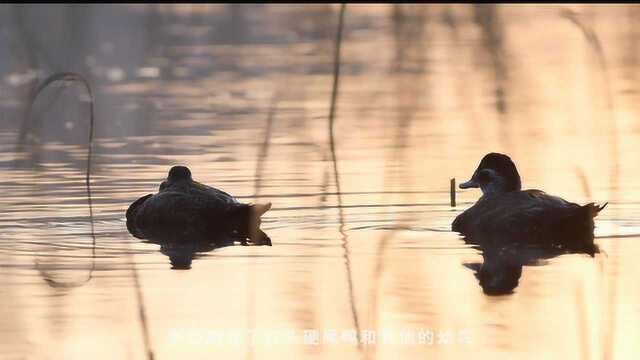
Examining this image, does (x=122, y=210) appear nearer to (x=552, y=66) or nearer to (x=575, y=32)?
(x=552, y=66)

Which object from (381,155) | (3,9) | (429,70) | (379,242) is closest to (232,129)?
(381,155)

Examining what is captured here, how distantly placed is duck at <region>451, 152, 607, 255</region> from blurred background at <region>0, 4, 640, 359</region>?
7.9 inches

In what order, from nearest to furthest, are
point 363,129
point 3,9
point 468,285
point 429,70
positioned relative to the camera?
1. point 468,285
2. point 363,129
3. point 429,70
4. point 3,9

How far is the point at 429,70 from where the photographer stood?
78.9 ft

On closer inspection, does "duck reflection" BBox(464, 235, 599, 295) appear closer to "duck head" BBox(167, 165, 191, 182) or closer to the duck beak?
the duck beak

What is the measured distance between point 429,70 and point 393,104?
3185 millimetres

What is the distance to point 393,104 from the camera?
824 inches

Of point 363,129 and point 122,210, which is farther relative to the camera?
point 363,129

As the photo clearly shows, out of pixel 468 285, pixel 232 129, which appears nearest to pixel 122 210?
pixel 468 285

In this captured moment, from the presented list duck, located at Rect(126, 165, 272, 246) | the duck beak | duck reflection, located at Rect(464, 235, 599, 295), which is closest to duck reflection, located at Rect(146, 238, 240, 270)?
duck, located at Rect(126, 165, 272, 246)

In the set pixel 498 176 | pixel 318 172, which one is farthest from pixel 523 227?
pixel 318 172

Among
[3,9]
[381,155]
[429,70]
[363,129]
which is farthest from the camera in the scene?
[3,9]

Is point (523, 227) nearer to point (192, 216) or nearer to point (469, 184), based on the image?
point (469, 184)

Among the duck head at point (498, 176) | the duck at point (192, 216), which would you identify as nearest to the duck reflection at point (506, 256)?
the duck head at point (498, 176)
